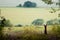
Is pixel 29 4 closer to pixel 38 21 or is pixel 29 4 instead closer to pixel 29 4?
pixel 29 4

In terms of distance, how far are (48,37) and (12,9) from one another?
420 mm

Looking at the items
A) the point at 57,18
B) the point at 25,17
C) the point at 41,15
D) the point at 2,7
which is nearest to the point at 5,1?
the point at 2,7

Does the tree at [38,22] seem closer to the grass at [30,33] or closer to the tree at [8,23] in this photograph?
the grass at [30,33]

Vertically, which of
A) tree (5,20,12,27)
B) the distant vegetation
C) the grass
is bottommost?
the grass

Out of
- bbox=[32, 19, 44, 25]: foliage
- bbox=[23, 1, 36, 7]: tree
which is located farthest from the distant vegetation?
bbox=[32, 19, 44, 25]: foliage

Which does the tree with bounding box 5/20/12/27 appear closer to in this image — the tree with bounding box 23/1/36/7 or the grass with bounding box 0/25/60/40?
the grass with bounding box 0/25/60/40

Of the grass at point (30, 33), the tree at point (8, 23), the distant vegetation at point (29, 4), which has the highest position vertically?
the distant vegetation at point (29, 4)

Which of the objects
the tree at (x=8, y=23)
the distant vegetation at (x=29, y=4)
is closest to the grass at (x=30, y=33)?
the tree at (x=8, y=23)

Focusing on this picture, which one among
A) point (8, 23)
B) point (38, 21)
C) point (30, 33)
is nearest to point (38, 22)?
point (38, 21)

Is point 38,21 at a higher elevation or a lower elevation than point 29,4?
lower

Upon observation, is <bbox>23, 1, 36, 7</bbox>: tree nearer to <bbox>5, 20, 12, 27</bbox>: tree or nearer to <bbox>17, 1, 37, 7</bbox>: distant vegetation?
<bbox>17, 1, 37, 7</bbox>: distant vegetation

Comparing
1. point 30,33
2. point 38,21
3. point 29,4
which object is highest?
A: point 29,4

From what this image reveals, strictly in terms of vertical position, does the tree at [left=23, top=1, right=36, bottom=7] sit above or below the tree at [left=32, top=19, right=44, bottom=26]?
above

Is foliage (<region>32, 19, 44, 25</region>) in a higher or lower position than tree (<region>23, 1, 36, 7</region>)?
lower
